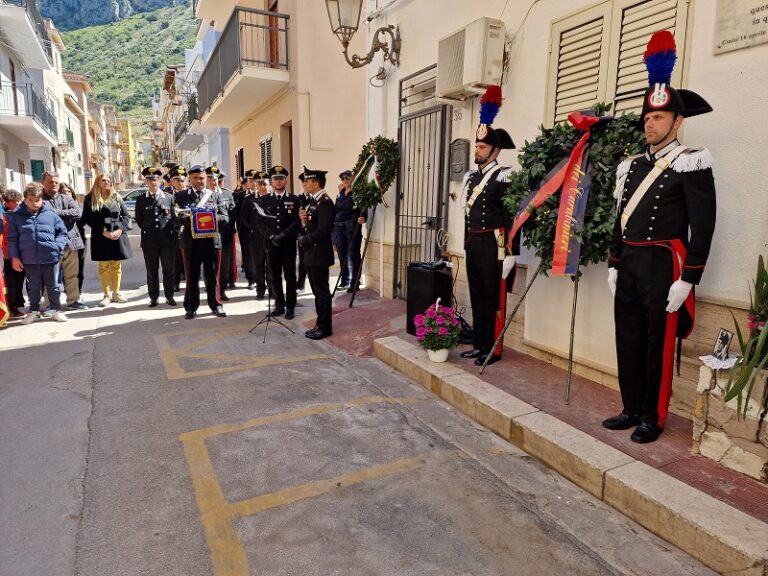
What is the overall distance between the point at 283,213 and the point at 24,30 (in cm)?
1802

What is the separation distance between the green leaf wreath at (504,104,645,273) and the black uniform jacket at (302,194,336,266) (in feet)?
8.25

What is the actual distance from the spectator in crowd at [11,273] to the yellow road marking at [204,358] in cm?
255

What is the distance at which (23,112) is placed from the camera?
20.1 metres

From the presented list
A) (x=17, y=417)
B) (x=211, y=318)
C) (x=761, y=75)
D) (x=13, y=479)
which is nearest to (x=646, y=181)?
(x=761, y=75)

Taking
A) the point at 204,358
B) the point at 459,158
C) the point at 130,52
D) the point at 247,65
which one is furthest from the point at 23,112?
the point at 130,52

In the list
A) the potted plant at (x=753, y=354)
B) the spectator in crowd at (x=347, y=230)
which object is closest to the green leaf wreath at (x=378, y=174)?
the spectator in crowd at (x=347, y=230)

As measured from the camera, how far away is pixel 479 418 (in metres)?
4.09

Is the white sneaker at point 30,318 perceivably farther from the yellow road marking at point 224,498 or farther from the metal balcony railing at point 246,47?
the metal balcony railing at point 246,47

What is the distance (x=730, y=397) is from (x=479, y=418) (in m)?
1.79

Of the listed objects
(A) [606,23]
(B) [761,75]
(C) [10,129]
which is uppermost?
(C) [10,129]

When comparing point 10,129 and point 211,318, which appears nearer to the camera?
point 211,318

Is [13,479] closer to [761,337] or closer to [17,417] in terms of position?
[17,417]

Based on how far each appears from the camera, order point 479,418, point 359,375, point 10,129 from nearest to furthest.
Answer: point 479,418 → point 359,375 → point 10,129

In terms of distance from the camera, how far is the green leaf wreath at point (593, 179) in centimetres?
375
